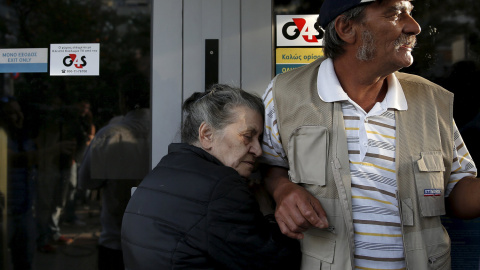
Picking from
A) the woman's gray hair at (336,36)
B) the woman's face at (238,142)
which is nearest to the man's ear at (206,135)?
the woman's face at (238,142)

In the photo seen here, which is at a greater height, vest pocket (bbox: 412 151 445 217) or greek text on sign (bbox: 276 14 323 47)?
greek text on sign (bbox: 276 14 323 47)

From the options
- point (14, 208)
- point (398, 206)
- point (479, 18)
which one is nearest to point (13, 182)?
point (14, 208)

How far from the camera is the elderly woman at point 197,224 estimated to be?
62.1 inches

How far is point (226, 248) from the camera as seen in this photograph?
1.58 m

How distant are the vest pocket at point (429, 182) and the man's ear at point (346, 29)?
475mm

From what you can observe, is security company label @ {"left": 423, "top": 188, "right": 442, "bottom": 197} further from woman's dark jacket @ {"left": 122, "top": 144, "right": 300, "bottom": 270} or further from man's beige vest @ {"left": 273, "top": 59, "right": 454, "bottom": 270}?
woman's dark jacket @ {"left": 122, "top": 144, "right": 300, "bottom": 270}

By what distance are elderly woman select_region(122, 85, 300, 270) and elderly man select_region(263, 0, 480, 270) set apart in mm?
106

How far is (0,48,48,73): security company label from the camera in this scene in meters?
2.53

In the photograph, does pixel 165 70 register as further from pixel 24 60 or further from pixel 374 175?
pixel 374 175

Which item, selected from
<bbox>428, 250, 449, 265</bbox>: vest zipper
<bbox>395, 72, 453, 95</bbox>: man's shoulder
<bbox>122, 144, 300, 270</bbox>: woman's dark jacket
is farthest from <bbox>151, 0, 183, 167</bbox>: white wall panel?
<bbox>428, 250, 449, 265</bbox>: vest zipper

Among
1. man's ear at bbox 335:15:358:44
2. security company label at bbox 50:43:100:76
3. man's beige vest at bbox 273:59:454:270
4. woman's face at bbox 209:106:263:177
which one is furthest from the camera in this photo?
security company label at bbox 50:43:100:76

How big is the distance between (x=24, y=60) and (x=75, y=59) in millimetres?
266

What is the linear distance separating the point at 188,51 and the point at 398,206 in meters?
1.29

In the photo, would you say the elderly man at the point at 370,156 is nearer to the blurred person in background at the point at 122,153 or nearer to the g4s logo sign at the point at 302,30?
the g4s logo sign at the point at 302,30
